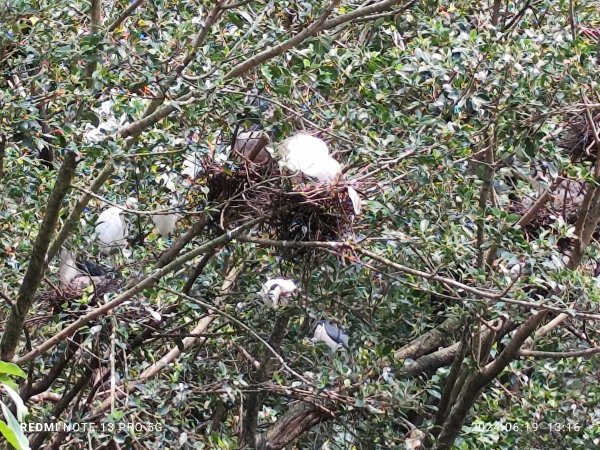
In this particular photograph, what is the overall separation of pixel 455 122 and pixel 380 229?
34 cm

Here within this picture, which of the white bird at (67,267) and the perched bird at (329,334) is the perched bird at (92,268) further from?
the perched bird at (329,334)

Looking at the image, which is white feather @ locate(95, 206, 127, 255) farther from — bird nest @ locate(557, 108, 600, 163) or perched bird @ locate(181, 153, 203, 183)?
bird nest @ locate(557, 108, 600, 163)

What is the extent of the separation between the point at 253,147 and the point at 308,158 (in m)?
0.31

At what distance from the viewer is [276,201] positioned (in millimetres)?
2369

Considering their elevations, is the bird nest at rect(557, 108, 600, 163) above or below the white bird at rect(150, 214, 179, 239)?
above

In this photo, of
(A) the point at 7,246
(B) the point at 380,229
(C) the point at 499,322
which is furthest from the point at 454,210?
(A) the point at 7,246

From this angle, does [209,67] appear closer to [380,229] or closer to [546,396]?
[380,229]

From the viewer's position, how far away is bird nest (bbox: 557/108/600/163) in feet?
9.39

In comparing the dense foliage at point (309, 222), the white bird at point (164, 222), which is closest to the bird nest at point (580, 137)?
the dense foliage at point (309, 222)

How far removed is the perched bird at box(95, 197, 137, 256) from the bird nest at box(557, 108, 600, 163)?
1.36m

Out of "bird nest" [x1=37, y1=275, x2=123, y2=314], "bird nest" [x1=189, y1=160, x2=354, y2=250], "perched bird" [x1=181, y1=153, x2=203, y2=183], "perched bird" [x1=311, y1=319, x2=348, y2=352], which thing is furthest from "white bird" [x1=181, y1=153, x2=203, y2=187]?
"perched bird" [x1=311, y1=319, x2=348, y2=352]

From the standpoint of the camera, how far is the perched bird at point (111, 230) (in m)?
3.05

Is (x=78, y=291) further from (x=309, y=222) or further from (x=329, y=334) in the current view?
(x=309, y=222)
